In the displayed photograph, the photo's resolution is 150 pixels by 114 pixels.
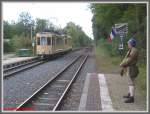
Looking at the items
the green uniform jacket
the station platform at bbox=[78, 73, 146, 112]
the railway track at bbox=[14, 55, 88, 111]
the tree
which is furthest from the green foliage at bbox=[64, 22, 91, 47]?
the green uniform jacket

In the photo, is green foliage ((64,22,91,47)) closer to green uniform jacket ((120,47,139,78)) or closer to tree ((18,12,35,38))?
tree ((18,12,35,38))

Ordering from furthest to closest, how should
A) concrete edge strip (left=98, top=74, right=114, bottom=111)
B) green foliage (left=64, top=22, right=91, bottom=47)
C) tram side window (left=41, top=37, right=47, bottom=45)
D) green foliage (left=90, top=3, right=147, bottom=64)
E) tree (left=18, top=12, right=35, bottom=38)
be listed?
1. green foliage (left=64, top=22, right=91, bottom=47)
2. tree (left=18, top=12, right=35, bottom=38)
3. tram side window (left=41, top=37, right=47, bottom=45)
4. green foliage (left=90, top=3, right=147, bottom=64)
5. concrete edge strip (left=98, top=74, right=114, bottom=111)

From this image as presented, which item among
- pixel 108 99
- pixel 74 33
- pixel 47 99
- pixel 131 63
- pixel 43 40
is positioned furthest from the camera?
pixel 74 33

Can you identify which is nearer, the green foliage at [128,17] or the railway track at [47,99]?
the railway track at [47,99]

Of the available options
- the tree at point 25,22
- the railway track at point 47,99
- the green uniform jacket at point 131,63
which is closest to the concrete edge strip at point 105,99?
the green uniform jacket at point 131,63

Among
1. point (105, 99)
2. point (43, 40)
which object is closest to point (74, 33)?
point (43, 40)

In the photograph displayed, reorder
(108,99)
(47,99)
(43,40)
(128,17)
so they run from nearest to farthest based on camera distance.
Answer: (108,99) → (47,99) → (128,17) → (43,40)

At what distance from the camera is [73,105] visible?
11.2m

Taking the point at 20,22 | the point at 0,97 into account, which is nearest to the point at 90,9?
the point at 20,22

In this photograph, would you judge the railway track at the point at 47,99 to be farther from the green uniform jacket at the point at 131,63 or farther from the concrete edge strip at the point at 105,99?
the green uniform jacket at the point at 131,63

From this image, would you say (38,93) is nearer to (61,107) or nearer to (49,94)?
(49,94)

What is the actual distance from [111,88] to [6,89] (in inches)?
160

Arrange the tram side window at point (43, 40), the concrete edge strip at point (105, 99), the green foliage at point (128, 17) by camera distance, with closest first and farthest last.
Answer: the concrete edge strip at point (105, 99) < the green foliage at point (128, 17) < the tram side window at point (43, 40)

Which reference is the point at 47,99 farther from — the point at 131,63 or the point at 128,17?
the point at 128,17
